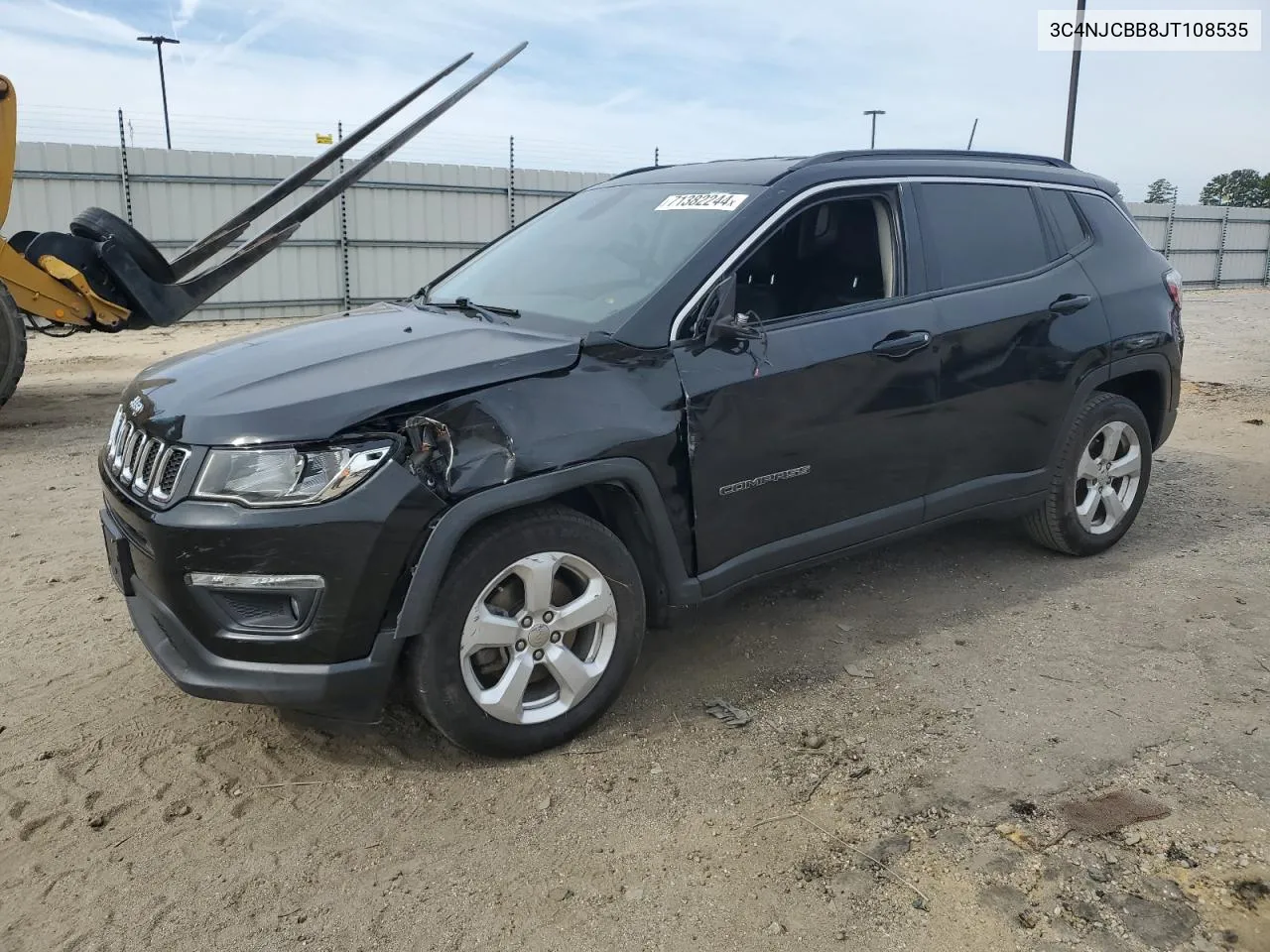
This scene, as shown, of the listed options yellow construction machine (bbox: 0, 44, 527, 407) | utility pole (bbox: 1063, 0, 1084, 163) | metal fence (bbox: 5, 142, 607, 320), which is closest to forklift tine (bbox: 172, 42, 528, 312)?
yellow construction machine (bbox: 0, 44, 527, 407)

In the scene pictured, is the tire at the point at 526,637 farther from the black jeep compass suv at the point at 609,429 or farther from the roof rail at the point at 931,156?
the roof rail at the point at 931,156

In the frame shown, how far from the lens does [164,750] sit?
3146 millimetres

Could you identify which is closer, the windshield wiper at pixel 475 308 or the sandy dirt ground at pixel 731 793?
the sandy dirt ground at pixel 731 793

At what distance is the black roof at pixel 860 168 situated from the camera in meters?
3.79

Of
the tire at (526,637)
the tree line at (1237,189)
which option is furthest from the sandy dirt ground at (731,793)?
the tree line at (1237,189)

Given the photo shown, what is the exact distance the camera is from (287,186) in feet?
21.3

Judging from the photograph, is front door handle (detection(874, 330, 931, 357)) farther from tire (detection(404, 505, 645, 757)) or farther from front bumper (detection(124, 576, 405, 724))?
front bumper (detection(124, 576, 405, 724))

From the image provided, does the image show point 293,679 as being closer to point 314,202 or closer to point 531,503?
point 531,503

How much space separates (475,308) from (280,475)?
1328 mm

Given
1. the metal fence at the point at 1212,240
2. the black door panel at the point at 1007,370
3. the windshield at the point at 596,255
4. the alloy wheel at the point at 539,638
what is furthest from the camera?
the metal fence at the point at 1212,240

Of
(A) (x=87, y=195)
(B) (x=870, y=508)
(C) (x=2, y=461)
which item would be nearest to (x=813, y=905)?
(B) (x=870, y=508)

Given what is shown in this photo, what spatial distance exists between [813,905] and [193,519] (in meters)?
1.88

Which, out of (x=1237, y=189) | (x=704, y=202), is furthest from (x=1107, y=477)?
(x=1237, y=189)

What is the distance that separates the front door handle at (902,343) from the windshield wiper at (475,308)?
4.47 feet
